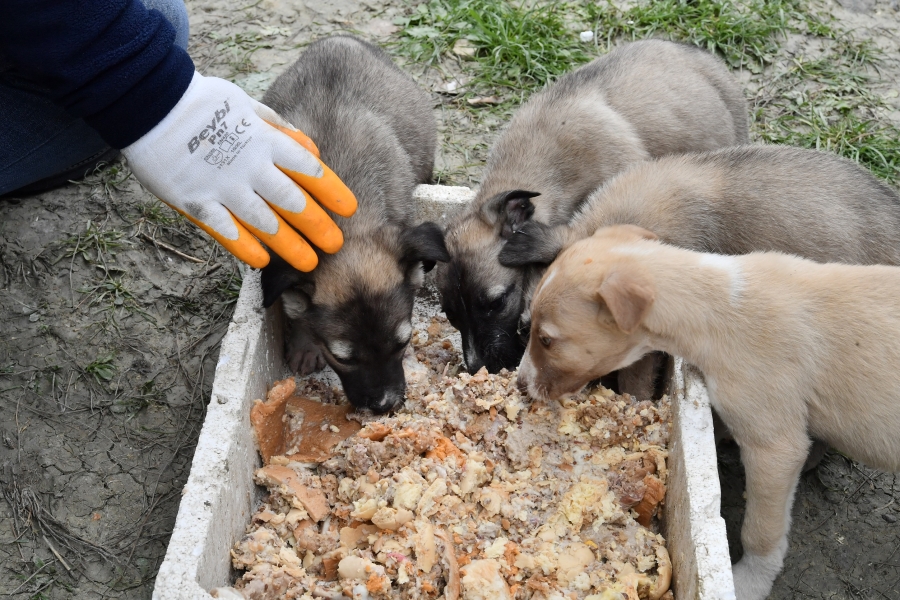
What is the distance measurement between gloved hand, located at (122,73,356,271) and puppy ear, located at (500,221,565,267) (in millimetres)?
889

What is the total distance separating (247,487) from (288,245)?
986 mm

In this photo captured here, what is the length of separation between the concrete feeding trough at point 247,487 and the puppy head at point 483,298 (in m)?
0.86

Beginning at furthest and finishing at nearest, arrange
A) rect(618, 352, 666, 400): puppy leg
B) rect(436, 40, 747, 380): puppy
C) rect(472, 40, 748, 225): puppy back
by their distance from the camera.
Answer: rect(472, 40, 748, 225): puppy back → rect(436, 40, 747, 380): puppy → rect(618, 352, 666, 400): puppy leg

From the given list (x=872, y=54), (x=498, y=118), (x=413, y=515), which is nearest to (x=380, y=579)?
(x=413, y=515)

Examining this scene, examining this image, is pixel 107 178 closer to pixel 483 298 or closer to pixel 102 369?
pixel 102 369

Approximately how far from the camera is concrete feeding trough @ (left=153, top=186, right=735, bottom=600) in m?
2.84

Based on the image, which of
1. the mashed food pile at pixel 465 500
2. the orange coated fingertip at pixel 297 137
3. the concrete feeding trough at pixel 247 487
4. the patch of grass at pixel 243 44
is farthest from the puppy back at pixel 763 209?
the patch of grass at pixel 243 44

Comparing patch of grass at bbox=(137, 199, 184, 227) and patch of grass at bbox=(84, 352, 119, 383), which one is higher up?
patch of grass at bbox=(137, 199, 184, 227)

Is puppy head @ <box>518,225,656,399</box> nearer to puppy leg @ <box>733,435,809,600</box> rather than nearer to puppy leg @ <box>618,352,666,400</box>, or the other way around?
puppy leg @ <box>618,352,666,400</box>

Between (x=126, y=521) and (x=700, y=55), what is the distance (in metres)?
4.23

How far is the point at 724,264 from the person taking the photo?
349cm

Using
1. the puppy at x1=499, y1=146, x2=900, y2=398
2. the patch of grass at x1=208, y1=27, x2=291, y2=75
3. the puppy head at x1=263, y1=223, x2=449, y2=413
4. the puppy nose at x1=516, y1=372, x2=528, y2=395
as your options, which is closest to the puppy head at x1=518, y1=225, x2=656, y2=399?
the puppy nose at x1=516, y1=372, x2=528, y2=395

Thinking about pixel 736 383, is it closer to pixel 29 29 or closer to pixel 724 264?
pixel 724 264

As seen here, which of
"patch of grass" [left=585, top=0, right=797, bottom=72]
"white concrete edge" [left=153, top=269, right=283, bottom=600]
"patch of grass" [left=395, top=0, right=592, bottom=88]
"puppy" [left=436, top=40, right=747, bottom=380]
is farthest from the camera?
"patch of grass" [left=585, top=0, right=797, bottom=72]
